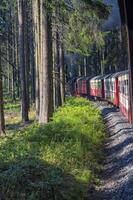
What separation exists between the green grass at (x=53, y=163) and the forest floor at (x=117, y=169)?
0.28 meters

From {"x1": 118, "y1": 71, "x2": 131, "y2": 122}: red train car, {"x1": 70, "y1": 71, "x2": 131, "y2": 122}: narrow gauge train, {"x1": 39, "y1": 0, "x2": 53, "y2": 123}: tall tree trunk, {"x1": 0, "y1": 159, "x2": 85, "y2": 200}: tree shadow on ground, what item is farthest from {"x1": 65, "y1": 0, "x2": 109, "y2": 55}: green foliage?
{"x1": 0, "y1": 159, "x2": 85, "y2": 200}: tree shadow on ground

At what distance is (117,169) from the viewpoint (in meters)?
12.5

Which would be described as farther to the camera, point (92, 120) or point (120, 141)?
point (92, 120)

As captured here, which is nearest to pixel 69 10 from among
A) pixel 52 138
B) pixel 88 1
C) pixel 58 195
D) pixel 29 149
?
pixel 88 1

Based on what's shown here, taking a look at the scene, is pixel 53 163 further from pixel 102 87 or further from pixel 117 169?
pixel 102 87

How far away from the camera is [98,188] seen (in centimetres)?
1076

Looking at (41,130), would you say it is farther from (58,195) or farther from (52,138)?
(58,195)

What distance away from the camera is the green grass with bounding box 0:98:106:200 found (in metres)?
8.47

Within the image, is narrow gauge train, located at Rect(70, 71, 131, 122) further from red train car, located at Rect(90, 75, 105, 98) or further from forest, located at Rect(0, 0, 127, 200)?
forest, located at Rect(0, 0, 127, 200)

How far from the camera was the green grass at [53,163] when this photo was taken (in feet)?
27.8

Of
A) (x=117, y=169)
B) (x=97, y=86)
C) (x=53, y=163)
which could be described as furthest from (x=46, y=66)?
(x=97, y=86)

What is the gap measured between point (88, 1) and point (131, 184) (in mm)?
6450

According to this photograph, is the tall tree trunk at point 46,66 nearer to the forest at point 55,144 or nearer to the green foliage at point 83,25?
the forest at point 55,144

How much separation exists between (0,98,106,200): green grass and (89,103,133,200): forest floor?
276 millimetres
